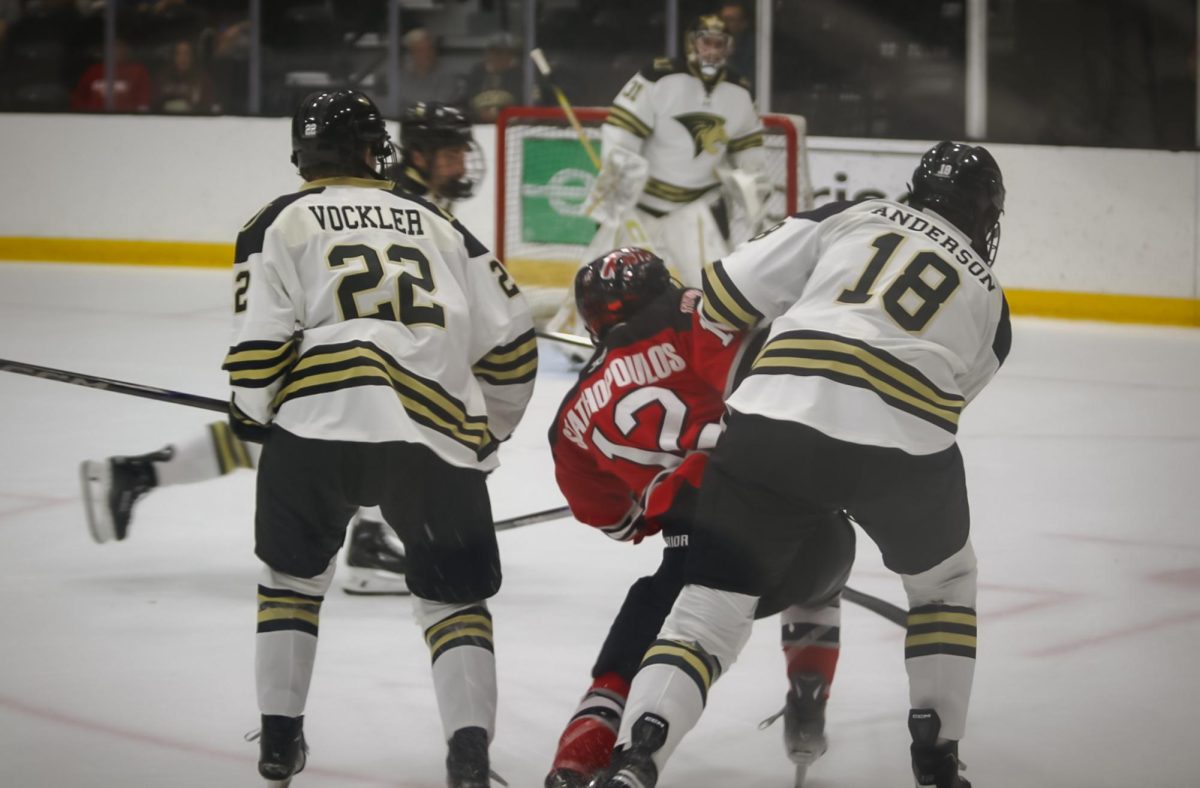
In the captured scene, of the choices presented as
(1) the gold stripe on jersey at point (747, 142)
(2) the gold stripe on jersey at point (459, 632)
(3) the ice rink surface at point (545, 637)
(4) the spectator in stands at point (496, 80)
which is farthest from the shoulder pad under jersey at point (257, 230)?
(4) the spectator in stands at point (496, 80)

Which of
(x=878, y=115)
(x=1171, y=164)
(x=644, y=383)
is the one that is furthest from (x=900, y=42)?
(x=644, y=383)

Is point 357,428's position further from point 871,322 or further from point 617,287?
point 871,322

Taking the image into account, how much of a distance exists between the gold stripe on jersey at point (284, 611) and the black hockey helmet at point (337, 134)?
1.84ft

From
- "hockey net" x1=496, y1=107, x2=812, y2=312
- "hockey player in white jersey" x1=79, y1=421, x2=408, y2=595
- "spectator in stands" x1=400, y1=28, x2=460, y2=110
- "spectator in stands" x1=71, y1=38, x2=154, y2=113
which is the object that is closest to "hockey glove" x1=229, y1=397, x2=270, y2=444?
"hockey player in white jersey" x1=79, y1=421, x2=408, y2=595

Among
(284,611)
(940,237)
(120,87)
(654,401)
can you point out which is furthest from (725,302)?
(120,87)

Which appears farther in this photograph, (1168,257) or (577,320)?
(1168,257)

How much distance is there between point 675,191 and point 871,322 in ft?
13.0

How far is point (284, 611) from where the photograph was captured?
2107 millimetres

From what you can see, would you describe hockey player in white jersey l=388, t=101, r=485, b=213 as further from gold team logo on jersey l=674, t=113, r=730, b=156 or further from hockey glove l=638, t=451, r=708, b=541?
gold team logo on jersey l=674, t=113, r=730, b=156

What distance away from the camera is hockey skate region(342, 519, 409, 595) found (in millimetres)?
3287

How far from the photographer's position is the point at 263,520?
2.09 m

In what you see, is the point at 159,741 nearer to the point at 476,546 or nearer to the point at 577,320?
the point at 476,546

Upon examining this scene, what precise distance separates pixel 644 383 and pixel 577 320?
3.95 m

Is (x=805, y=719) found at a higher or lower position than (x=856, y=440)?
lower
